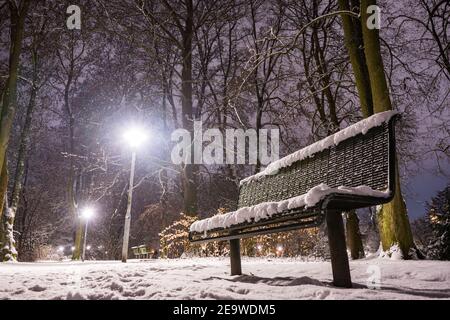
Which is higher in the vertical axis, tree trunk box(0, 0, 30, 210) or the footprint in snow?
tree trunk box(0, 0, 30, 210)

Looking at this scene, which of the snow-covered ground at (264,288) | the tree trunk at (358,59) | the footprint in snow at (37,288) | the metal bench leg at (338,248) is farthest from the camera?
the tree trunk at (358,59)

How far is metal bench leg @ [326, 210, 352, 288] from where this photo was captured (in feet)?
9.47

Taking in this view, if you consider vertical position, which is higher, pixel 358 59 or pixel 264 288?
pixel 358 59

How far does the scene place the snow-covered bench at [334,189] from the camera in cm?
274

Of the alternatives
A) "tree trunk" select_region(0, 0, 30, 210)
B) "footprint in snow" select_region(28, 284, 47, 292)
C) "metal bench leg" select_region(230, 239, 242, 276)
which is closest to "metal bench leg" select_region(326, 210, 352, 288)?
"metal bench leg" select_region(230, 239, 242, 276)

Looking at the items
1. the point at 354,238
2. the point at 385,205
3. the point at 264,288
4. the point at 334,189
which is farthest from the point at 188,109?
the point at 334,189

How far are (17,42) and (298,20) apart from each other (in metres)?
9.15

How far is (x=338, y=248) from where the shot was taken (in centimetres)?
289

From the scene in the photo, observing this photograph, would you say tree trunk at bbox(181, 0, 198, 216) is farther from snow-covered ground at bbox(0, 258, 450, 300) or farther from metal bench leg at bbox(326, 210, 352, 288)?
metal bench leg at bbox(326, 210, 352, 288)

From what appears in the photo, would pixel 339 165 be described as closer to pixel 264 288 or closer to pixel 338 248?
pixel 338 248

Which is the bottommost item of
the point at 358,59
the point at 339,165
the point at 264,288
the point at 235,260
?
the point at 264,288

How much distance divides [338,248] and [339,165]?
1.06 meters

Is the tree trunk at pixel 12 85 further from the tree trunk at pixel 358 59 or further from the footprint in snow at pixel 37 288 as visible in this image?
the tree trunk at pixel 358 59

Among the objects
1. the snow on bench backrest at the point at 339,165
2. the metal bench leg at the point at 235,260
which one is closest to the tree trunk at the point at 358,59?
the snow on bench backrest at the point at 339,165
